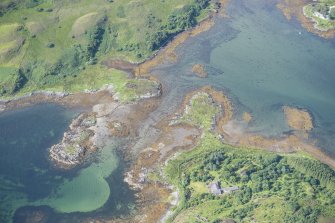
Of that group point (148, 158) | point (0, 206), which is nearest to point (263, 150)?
point (148, 158)

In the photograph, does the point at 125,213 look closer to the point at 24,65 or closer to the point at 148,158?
the point at 148,158

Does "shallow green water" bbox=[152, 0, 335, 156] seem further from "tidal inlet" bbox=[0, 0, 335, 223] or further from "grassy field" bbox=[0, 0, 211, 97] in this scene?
"grassy field" bbox=[0, 0, 211, 97]

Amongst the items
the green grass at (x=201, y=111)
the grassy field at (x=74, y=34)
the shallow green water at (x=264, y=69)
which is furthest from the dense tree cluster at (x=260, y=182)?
the grassy field at (x=74, y=34)

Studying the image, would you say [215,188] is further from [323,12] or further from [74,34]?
[323,12]

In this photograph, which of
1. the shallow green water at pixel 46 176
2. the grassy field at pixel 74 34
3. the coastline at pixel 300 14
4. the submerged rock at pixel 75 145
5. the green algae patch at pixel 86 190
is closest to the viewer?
the green algae patch at pixel 86 190

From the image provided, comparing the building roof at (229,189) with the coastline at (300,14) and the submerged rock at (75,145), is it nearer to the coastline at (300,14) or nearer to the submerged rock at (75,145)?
the submerged rock at (75,145)

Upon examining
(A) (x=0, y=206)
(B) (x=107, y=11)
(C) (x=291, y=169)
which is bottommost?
(A) (x=0, y=206)

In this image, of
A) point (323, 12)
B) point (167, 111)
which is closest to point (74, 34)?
point (167, 111)
